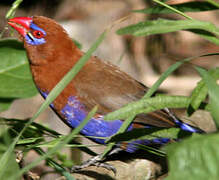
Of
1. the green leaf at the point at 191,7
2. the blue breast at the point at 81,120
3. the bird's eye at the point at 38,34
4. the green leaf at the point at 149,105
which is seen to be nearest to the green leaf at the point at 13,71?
the bird's eye at the point at 38,34

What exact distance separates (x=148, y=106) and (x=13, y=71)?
4.88 ft

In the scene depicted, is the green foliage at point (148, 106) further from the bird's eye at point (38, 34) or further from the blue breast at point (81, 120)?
the blue breast at point (81, 120)

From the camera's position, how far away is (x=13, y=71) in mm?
3158

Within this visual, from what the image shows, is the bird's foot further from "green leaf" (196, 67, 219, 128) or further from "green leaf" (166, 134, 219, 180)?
"green leaf" (166, 134, 219, 180)

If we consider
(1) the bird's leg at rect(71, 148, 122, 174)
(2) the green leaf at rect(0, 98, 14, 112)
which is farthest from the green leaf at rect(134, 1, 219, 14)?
(2) the green leaf at rect(0, 98, 14, 112)

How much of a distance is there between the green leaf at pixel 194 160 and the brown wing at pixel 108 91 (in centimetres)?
189

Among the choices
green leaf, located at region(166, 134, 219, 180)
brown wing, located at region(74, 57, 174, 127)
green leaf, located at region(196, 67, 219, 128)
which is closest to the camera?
green leaf, located at region(166, 134, 219, 180)

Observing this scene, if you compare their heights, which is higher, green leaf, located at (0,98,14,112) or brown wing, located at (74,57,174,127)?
brown wing, located at (74,57,174,127)

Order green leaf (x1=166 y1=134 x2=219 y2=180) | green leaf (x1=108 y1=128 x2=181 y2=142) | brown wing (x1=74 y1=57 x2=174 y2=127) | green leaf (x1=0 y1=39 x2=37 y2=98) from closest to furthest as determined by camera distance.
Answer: green leaf (x1=166 y1=134 x2=219 y2=180)
green leaf (x1=108 y1=128 x2=181 y2=142)
green leaf (x1=0 y1=39 x2=37 y2=98)
brown wing (x1=74 y1=57 x2=174 y2=127)

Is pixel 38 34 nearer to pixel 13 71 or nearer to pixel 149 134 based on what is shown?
pixel 13 71

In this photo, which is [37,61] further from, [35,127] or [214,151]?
[214,151]

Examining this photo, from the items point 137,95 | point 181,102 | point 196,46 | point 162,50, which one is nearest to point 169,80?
point 162,50

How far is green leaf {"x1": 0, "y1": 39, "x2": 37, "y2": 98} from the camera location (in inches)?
123

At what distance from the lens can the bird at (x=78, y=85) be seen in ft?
10.6
